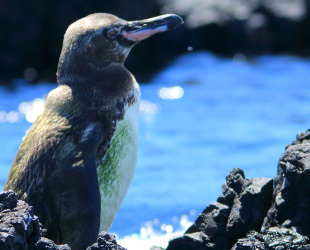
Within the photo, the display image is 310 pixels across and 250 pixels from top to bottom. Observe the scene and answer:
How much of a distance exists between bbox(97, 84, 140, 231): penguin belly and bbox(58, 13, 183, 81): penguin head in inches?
14.9

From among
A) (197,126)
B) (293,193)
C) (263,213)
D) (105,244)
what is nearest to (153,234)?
(263,213)

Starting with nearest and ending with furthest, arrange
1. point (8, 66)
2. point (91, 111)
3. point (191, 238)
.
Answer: point (191, 238) < point (91, 111) < point (8, 66)

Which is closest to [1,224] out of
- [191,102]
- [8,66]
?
[191,102]

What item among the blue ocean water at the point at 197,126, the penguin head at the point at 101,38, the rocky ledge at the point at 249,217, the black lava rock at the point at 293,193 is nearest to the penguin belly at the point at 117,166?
the penguin head at the point at 101,38

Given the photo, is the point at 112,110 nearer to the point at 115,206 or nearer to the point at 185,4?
the point at 115,206

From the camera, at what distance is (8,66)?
13.0m

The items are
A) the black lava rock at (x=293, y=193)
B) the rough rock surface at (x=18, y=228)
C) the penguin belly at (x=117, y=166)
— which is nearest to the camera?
the rough rock surface at (x=18, y=228)

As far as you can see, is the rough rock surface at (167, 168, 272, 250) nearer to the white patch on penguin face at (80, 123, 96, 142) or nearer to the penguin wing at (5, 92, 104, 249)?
the penguin wing at (5, 92, 104, 249)

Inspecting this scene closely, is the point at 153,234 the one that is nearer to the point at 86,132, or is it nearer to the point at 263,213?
the point at 86,132

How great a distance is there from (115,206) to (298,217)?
1.32m

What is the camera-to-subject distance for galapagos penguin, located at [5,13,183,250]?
3.62 meters

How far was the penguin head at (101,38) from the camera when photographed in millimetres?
4023

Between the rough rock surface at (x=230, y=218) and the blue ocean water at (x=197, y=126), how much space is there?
2564 millimetres

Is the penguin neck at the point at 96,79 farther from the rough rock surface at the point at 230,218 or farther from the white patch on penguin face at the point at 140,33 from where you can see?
the rough rock surface at the point at 230,218
